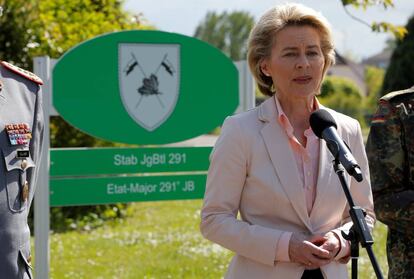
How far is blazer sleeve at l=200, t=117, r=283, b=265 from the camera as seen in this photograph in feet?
9.92

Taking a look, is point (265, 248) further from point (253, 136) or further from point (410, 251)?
point (410, 251)

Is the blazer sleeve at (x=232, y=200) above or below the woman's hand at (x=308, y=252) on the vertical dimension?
above

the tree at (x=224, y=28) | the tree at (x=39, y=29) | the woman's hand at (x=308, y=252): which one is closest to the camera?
the woman's hand at (x=308, y=252)

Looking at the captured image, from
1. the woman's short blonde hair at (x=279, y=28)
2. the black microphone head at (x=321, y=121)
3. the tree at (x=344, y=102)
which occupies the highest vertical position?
the woman's short blonde hair at (x=279, y=28)

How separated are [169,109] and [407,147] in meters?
2.89

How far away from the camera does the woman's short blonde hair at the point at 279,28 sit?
3.13 m

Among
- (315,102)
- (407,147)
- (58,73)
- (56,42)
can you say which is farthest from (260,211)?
(56,42)

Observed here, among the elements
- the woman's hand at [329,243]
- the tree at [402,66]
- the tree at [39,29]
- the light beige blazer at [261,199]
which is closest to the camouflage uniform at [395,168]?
the light beige blazer at [261,199]

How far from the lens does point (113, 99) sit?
5.84 meters

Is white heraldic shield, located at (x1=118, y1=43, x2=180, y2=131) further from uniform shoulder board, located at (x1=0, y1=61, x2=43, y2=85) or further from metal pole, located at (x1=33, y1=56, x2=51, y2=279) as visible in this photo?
uniform shoulder board, located at (x1=0, y1=61, x2=43, y2=85)

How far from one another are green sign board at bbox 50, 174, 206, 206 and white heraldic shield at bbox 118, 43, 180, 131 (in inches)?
15.7

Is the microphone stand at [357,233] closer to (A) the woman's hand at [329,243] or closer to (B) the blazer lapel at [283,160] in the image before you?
(A) the woman's hand at [329,243]

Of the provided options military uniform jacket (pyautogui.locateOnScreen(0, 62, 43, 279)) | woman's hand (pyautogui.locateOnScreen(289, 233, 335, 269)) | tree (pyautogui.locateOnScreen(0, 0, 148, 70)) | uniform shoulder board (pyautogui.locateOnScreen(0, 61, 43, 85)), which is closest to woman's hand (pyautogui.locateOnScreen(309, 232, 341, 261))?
woman's hand (pyautogui.locateOnScreen(289, 233, 335, 269))

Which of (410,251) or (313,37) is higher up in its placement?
(313,37)
